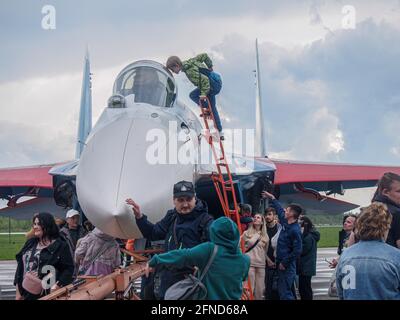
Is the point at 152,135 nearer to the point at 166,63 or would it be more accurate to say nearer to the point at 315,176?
the point at 166,63

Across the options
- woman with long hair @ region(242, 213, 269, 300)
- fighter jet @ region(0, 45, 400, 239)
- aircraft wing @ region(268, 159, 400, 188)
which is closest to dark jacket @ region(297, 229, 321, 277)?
woman with long hair @ region(242, 213, 269, 300)

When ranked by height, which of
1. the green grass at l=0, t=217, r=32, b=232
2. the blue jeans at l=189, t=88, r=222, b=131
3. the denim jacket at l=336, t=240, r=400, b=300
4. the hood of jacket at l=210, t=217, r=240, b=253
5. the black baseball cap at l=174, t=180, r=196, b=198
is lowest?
the green grass at l=0, t=217, r=32, b=232

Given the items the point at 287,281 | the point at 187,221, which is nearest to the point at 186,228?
the point at 187,221

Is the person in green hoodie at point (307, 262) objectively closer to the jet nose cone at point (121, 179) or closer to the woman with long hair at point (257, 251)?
the woman with long hair at point (257, 251)

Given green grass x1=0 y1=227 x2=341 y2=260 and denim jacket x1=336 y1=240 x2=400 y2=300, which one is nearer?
denim jacket x1=336 y1=240 x2=400 y2=300

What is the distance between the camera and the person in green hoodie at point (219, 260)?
4719 mm

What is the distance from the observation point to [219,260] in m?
4.80

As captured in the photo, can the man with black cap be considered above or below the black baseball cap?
below

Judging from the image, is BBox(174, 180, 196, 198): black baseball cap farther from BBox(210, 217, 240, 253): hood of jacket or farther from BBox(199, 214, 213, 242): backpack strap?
BBox(210, 217, 240, 253): hood of jacket

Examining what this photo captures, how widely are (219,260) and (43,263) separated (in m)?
2.39

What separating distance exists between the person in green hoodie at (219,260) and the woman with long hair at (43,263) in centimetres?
188

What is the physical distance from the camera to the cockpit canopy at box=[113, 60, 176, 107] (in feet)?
32.0
